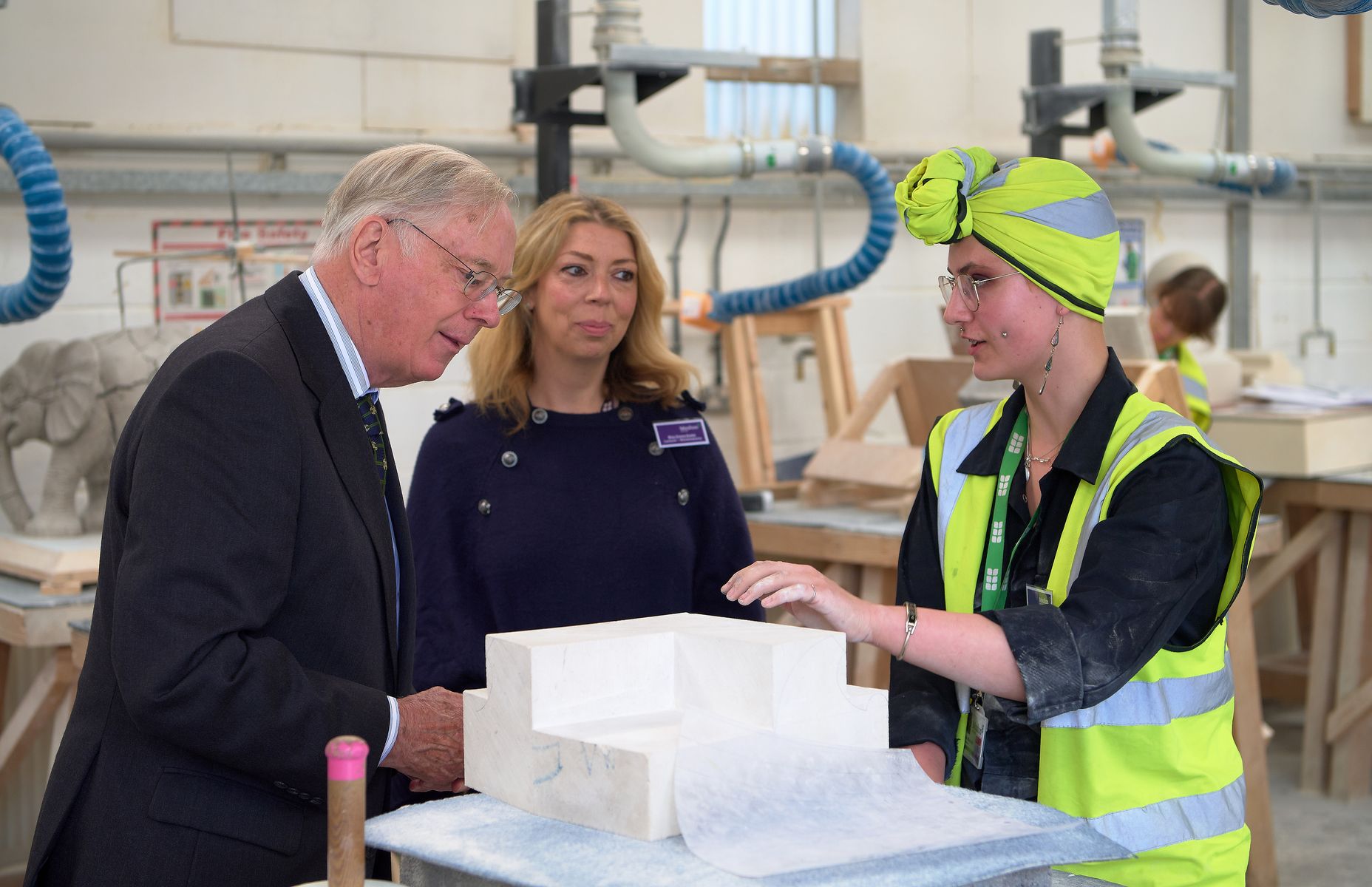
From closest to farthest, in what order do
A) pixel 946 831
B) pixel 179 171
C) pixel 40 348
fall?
1. pixel 946 831
2. pixel 40 348
3. pixel 179 171

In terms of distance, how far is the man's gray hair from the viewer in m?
1.56

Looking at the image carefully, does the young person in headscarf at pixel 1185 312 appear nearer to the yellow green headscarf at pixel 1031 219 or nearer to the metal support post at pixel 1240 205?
the metal support post at pixel 1240 205

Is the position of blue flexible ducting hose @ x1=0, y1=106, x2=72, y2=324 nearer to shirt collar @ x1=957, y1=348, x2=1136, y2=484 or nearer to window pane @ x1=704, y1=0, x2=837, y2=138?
shirt collar @ x1=957, y1=348, x2=1136, y2=484

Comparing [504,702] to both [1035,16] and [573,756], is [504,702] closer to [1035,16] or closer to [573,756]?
[573,756]

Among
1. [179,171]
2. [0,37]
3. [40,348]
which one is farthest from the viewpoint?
[179,171]

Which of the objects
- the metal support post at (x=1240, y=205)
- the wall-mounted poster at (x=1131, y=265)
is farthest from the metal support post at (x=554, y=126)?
the metal support post at (x=1240, y=205)

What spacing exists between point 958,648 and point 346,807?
68 centimetres

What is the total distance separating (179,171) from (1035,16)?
302cm

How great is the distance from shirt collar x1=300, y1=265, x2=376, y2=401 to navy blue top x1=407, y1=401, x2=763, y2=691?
30.7 inches

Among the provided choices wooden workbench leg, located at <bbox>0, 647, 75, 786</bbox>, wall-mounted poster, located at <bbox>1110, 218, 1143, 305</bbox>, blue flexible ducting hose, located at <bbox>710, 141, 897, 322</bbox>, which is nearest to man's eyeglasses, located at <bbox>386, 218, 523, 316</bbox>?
wooden workbench leg, located at <bbox>0, 647, 75, 786</bbox>

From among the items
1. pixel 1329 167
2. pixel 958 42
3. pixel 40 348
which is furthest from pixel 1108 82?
pixel 40 348

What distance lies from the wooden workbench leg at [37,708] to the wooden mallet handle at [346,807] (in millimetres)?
1805

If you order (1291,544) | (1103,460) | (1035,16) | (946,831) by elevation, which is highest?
(1035,16)

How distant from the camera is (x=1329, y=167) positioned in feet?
19.3
